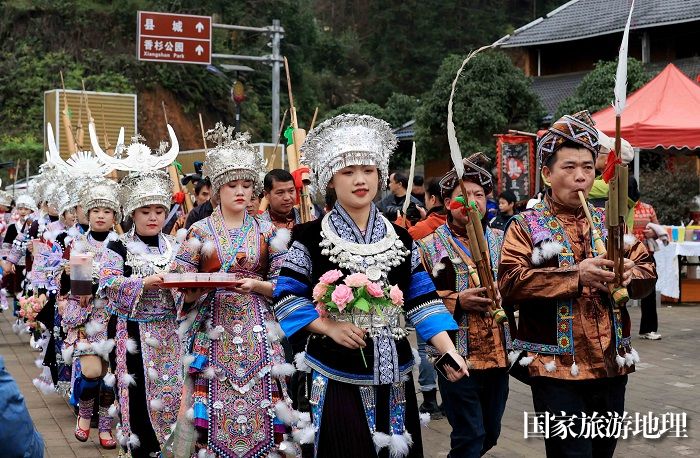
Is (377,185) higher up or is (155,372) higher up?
(377,185)

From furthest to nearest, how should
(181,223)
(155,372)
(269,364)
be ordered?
(181,223), (155,372), (269,364)

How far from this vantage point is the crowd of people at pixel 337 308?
4.14 metres

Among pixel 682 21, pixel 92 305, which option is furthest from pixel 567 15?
pixel 92 305

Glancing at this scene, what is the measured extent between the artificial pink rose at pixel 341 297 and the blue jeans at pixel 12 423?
149 cm

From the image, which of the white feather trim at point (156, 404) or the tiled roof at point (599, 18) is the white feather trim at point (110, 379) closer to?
the white feather trim at point (156, 404)

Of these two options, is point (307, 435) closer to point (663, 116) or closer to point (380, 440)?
point (380, 440)

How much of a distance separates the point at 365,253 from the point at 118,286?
2.58 meters

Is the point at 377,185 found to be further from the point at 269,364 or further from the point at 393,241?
the point at 269,364

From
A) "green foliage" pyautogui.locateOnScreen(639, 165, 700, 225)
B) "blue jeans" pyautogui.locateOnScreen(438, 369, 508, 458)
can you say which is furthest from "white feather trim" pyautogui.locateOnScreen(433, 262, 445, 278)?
"green foliage" pyautogui.locateOnScreen(639, 165, 700, 225)

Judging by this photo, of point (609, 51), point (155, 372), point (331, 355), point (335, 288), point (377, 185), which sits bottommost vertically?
point (155, 372)

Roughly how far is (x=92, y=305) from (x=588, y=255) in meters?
4.28

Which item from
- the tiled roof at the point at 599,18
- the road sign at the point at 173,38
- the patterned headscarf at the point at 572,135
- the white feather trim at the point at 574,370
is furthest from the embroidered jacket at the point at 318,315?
the tiled roof at the point at 599,18

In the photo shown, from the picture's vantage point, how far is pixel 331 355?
4.14 metres

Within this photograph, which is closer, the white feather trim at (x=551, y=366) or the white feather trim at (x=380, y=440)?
the white feather trim at (x=380, y=440)
